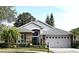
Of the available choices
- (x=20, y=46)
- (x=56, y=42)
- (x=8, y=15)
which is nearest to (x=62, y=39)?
(x=56, y=42)

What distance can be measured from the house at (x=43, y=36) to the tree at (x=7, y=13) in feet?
9.55

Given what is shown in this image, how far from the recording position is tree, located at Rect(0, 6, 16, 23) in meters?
31.8

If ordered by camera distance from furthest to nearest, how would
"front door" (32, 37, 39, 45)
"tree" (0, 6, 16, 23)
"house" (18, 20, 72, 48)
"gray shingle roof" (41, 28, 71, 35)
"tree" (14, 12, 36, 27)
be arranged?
"tree" (14, 12, 36, 27)
"gray shingle roof" (41, 28, 71, 35)
"house" (18, 20, 72, 48)
"front door" (32, 37, 39, 45)
"tree" (0, 6, 16, 23)

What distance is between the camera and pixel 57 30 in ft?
127

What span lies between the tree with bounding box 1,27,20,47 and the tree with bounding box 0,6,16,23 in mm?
1569

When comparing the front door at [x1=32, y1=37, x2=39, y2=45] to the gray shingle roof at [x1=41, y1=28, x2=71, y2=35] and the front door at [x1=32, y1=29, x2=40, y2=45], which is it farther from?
the gray shingle roof at [x1=41, y1=28, x2=71, y2=35]

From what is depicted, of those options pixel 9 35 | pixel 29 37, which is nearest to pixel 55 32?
pixel 29 37

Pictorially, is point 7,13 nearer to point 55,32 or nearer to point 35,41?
point 35,41

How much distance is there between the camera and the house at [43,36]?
119 ft

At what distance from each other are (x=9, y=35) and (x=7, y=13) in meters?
2.89

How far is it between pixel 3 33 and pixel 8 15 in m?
2.47

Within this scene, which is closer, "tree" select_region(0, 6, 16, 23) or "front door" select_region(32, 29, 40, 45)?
"tree" select_region(0, 6, 16, 23)

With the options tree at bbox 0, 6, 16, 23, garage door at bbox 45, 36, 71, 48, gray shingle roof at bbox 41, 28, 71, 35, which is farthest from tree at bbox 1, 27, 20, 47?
garage door at bbox 45, 36, 71, 48

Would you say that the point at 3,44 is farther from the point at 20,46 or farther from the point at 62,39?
the point at 62,39
